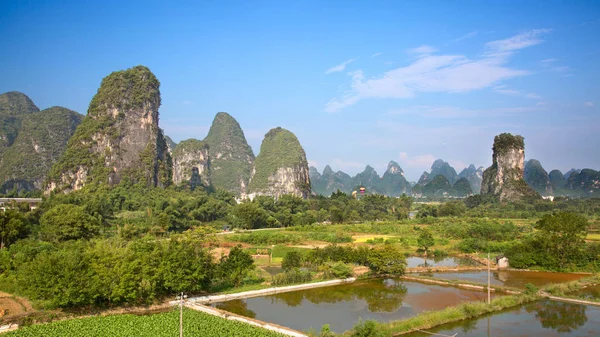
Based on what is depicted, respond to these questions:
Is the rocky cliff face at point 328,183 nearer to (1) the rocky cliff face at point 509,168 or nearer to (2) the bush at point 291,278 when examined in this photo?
(1) the rocky cliff face at point 509,168

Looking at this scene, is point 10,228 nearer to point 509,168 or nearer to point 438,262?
point 438,262

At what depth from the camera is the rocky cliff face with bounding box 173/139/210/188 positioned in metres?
90.3

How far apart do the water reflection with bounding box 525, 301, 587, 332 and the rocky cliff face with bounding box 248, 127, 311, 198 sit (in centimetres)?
7335

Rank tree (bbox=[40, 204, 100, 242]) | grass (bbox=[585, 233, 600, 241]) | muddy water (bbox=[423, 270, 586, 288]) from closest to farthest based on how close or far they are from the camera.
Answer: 1. muddy water (bbox=[423, 270, 586, 288])
2. tree (bbox=[40, 204, 100, 242])
3. grass (bbox=[585, 233, 600, 241])

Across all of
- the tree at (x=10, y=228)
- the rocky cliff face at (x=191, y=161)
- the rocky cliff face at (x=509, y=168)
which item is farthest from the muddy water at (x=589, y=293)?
the rocky cliff face at (x=191, y=161)

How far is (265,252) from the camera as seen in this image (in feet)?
122

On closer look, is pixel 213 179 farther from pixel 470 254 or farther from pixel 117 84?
pixel 470 254

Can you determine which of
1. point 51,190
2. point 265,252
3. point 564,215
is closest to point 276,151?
point 51,190

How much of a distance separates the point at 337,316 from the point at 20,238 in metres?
26.1

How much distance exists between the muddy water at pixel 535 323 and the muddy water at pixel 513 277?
4526mm

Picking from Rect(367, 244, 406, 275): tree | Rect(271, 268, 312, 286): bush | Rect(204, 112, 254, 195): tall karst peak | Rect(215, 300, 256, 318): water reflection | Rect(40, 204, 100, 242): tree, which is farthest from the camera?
Rect(204, 112, 254, 195): tall karst peak

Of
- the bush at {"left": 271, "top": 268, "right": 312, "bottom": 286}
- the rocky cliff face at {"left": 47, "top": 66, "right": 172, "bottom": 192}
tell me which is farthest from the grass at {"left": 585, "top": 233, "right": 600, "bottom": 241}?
the rocky cliff face at {"left": 47, "top": 66, "right": 172, "bottom": 192}

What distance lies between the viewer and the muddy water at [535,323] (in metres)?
17.2

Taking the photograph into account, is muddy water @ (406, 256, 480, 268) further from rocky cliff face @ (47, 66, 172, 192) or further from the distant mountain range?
the distant mountain range
